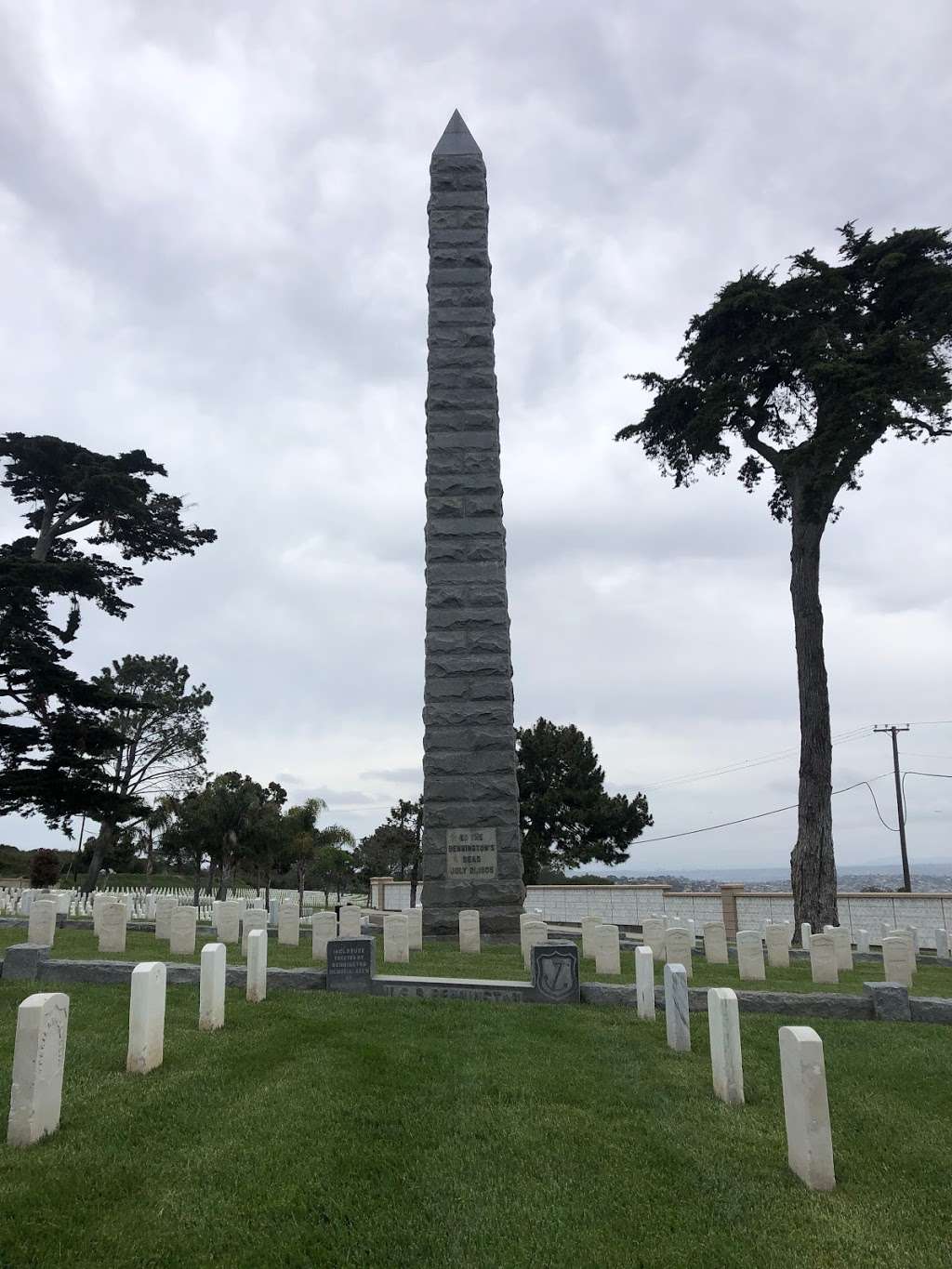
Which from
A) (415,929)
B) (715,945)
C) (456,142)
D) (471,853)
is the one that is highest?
(456,142)

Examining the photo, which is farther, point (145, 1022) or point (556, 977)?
point (556, 977)

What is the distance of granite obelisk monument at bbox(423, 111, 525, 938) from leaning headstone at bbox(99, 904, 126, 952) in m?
5.76

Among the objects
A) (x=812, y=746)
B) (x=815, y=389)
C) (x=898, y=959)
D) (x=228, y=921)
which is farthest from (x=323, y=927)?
(x=815, y=389)

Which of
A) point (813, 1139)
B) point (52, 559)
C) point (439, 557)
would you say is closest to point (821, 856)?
point (439, 557)

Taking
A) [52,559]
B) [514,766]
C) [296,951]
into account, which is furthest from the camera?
[52,559]

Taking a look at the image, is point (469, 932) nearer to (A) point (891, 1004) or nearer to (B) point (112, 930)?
(B) point (112, 930)

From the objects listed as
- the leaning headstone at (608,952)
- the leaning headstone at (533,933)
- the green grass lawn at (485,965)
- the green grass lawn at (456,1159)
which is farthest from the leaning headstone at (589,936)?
the green grass lawn at (456,1159)

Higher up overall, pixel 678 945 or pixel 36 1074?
pixel 36 1074

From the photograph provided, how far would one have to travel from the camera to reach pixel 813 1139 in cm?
407

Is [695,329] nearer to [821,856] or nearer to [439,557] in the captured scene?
[439,557]

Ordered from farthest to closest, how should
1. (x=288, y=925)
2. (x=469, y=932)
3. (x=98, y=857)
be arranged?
(x=98, y=857) → (x=288, y=925) → (x=469, y=932)

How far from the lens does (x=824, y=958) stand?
448 inches

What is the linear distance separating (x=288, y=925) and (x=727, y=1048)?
1004 cm

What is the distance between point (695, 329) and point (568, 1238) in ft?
70.8
